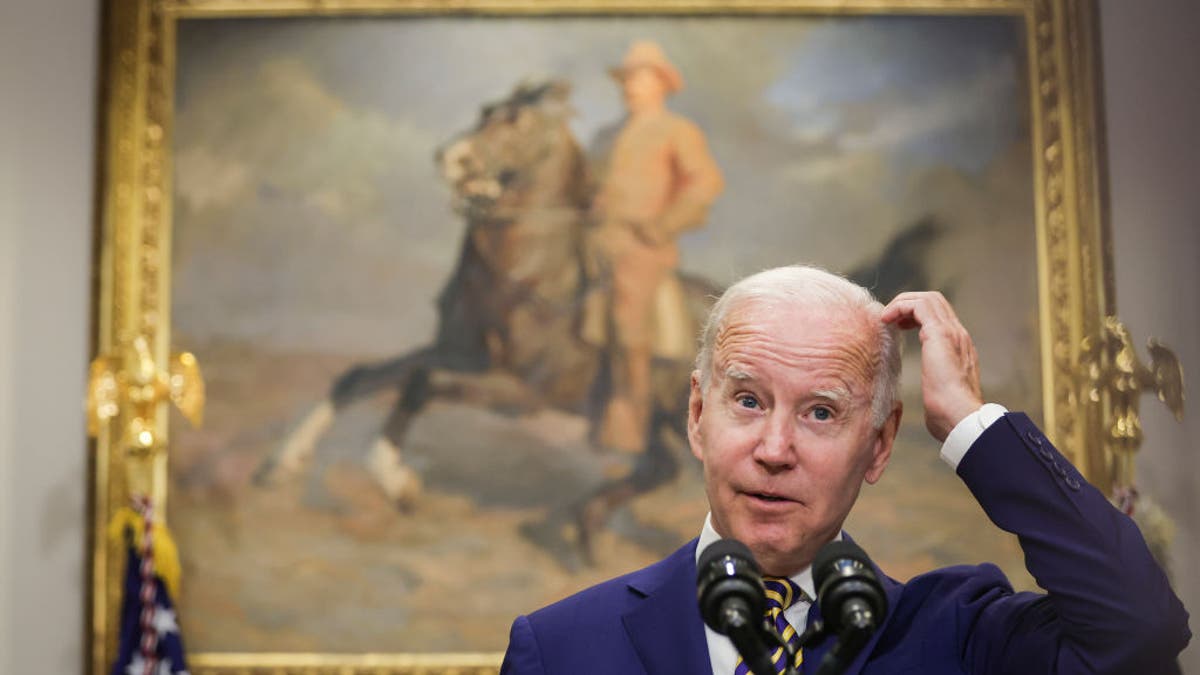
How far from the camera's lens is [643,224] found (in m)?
6.00

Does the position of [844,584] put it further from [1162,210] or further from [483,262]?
[1162,210]

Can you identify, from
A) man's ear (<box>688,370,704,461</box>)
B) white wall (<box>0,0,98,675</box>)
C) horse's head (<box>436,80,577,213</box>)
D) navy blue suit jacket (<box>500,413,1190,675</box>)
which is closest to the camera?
navy blue suit jacket (<box>500,413,1190,675</box>)

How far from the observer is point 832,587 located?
1.68 metres

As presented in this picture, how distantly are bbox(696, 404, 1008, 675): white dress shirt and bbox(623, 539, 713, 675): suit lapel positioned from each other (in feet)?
0.09

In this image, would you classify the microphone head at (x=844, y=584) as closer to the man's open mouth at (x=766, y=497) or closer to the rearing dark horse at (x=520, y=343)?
the man's open mouth at (x=766, y=497)

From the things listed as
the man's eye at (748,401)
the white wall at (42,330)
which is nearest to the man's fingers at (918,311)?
the man's eye at (748,401)

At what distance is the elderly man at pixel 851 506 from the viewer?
2.10 m

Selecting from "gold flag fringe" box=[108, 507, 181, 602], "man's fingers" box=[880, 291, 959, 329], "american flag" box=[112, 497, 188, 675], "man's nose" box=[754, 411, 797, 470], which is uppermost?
"man's fingers" box=[880, 291, 959, 329]

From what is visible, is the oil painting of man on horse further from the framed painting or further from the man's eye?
the man's eye

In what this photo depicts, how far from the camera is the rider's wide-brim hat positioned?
6.09 meters

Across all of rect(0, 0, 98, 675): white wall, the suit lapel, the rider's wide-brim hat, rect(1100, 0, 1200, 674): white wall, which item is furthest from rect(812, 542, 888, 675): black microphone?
rect(0, 0, 98, 675): white wall

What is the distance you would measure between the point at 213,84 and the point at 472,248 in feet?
4.62

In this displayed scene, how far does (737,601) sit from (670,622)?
809mm

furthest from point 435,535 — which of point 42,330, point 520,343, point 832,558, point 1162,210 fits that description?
point 832,558
